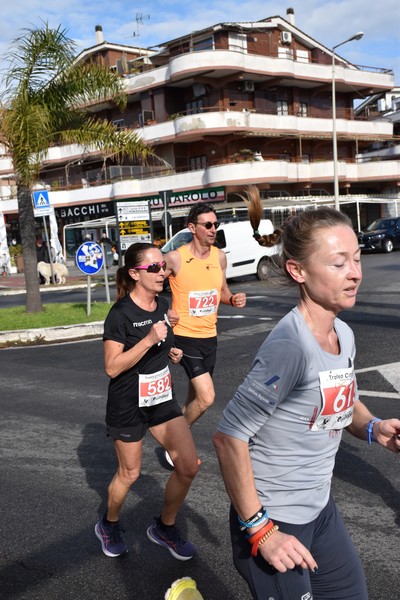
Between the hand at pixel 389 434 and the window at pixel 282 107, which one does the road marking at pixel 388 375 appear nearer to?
the hand at pixel 389 434

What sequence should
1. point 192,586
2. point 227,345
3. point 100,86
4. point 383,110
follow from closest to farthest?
point 192,586
point 227,345
point 100,86
point 383,110

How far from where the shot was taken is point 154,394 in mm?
3834

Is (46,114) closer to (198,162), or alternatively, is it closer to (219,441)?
(219,441)

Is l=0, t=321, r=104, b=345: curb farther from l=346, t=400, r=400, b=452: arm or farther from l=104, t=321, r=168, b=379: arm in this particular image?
l=346, t=400, r=400, b=452: arm

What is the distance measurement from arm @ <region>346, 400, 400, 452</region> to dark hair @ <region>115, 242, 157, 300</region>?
5.99 feet

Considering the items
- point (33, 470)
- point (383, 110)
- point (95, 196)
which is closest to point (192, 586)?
point (33, 470)

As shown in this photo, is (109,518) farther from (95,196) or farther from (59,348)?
(95,196)

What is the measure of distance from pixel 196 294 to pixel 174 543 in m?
2.48

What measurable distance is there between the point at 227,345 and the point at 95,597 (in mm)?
7332

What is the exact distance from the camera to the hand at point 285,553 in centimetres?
199

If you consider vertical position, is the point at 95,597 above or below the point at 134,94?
below

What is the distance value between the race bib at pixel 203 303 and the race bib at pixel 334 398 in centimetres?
340

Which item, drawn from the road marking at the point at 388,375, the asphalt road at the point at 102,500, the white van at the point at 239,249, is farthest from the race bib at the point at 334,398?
the white van at the point at 239,249

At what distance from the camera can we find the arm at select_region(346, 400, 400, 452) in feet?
8.05
